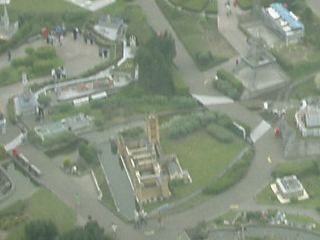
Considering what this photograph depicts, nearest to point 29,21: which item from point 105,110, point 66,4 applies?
point 66,4

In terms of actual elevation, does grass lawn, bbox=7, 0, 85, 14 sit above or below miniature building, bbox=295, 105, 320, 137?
below

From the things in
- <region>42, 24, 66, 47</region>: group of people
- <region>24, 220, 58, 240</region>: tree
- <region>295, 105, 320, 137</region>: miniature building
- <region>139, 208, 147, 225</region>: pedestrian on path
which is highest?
<region>295, 105, 320, 137</region>: miniature building

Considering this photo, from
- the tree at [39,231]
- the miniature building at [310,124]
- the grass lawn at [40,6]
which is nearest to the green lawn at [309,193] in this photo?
the miniature building at [310,124]

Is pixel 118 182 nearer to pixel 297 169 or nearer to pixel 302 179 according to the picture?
pixel 297 169

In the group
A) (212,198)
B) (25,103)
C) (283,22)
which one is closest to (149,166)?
(212,198)

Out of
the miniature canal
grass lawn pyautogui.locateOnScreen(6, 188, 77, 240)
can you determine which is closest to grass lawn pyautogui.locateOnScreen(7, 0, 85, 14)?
the miniature canal

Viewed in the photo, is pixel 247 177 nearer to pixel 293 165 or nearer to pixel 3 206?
pixel 293 165

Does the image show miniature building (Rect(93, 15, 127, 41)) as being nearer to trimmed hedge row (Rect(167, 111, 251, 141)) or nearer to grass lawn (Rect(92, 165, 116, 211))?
trimmed hedge row (Rect(167, 111, 251, 141))
